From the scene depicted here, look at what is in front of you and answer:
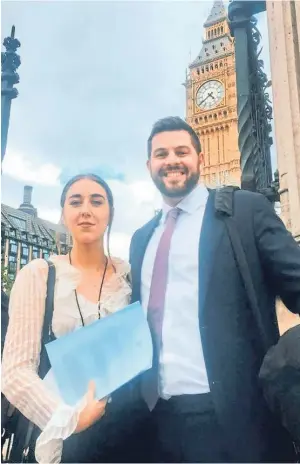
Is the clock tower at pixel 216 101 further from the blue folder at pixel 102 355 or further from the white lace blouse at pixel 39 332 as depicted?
the blue folder at pixel 102 355

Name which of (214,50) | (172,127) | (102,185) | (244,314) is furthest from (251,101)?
(214,50)

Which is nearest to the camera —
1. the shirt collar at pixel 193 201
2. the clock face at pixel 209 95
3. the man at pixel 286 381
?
the man at pixel 286 381

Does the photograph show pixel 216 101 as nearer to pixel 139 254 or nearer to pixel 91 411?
pixel 139 254

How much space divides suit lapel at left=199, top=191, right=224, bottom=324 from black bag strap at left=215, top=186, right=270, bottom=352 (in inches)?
1.1

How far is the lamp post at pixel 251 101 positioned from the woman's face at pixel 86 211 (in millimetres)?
1310

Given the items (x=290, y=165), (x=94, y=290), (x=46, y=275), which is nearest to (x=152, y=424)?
(x=94, y=290)

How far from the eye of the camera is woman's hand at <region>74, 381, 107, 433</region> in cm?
115

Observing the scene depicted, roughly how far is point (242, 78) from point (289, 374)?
2.12m

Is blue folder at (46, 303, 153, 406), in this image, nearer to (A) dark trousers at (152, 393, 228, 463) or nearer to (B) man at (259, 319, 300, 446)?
(A) dark trousers at (152, 393, 228, 463)

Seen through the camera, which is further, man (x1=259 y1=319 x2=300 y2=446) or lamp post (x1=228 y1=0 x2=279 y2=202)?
lamp post (x1=228 y1=0 x2=279 y2=202)

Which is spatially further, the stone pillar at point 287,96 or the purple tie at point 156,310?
the stone pillar at point 287,96

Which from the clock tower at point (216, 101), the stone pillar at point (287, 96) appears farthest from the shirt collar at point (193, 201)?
the clock tower at point (216, 101)

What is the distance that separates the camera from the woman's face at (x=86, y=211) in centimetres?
141

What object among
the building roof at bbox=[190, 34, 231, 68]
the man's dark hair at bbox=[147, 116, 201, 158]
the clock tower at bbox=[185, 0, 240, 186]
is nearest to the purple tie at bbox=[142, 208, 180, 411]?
the man's dark hair at bbox=[147, 116, 201, 158]
